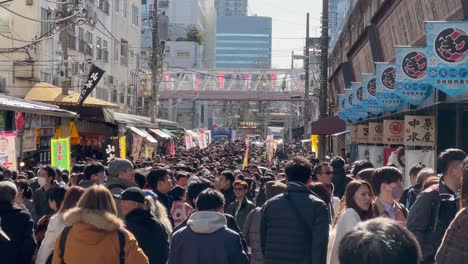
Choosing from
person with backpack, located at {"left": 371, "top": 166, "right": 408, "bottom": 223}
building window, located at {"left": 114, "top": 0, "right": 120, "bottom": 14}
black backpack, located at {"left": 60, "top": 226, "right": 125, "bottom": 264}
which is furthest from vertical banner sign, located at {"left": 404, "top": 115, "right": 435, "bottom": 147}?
building window, located at {"left": 114, "top": 0, "right": 120, "bottom": 14}

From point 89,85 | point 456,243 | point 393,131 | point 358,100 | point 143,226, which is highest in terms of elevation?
point 89,85

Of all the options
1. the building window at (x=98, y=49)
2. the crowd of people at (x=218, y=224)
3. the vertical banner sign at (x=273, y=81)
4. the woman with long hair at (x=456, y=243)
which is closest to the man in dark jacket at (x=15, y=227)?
the crowd of people at (x=218, y=224)

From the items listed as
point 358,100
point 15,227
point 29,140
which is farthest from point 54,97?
point 15,227

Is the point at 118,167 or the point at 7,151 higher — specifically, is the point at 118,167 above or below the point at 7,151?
above

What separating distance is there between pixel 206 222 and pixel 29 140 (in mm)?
17855

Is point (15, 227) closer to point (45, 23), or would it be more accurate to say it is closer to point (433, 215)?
point (433, 215)

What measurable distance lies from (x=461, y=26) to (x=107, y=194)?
7678 millimetres

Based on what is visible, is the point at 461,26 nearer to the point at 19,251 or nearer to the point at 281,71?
the point at 19,251

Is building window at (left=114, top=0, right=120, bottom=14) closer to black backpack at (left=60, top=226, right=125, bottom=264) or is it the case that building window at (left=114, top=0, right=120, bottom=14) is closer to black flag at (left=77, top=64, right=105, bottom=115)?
black flag at (left=77, top=64, right=105, bottom=115)

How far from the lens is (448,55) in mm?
12242

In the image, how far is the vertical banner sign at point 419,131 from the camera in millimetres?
16891

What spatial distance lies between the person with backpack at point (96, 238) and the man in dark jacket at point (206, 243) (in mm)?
837

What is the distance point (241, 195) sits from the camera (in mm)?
10508

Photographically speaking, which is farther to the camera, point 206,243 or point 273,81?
point 273,81
